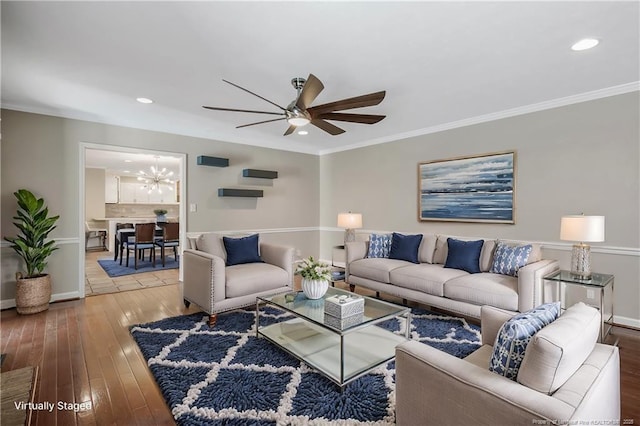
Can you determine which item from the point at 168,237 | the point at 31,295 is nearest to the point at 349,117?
the point at 31,295

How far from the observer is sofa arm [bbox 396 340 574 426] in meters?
1.06

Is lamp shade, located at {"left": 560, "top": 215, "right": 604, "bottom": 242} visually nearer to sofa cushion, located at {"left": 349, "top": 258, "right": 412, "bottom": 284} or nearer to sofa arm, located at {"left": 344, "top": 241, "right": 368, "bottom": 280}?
sofa cushion, located at {"left": 349, "top": 258, "right": 412, "bottom": 284}

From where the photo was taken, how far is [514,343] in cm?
125

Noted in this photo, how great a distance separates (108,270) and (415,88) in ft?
20.2

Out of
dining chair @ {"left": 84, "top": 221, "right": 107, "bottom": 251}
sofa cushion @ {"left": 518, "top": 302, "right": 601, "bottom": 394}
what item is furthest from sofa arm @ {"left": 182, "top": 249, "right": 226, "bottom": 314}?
dining chair @ {"left": 84, "top": 221, "right": 107, "bottom": 251}

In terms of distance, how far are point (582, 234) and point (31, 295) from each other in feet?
19.1

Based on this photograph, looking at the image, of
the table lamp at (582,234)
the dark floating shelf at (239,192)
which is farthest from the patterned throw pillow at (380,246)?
the dark floating shelf at (239,192)

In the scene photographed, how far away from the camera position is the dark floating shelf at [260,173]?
213 inches

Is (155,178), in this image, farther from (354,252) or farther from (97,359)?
(97,359)

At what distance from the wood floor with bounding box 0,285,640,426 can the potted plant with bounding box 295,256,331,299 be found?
4.39 ft

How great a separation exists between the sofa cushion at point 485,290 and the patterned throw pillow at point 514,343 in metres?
1.79

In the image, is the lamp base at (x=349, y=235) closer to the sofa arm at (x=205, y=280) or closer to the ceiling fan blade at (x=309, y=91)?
the sofa arm at (x=205, y=280)

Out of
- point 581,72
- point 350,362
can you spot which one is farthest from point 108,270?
point 581,72

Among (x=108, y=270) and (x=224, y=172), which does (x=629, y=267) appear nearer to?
(x=224, y=172)
